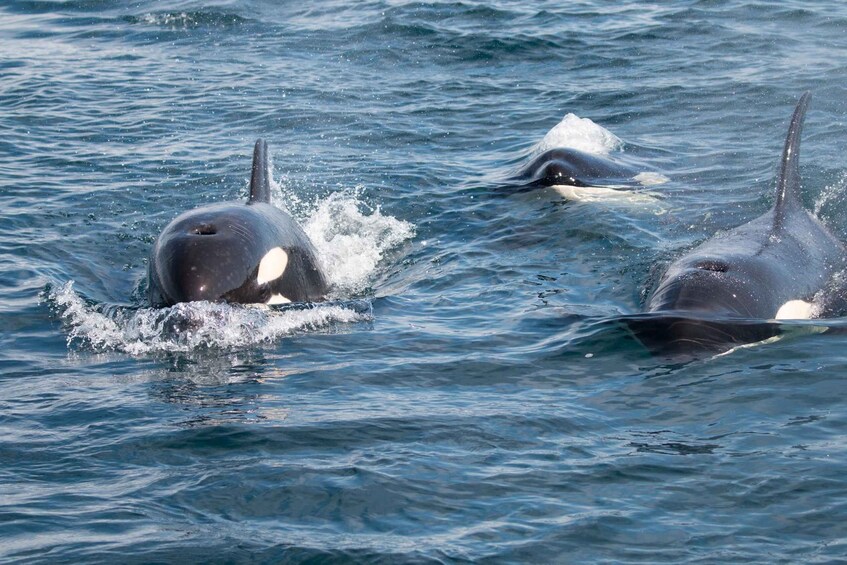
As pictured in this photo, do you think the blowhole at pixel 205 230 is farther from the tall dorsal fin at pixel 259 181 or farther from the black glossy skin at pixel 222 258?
the tall dorsal fin at pixel 259 181

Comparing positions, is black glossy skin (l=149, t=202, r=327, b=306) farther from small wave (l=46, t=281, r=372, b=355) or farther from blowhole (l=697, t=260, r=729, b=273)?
blowhole (l=697, t=260, r=729, b=273)

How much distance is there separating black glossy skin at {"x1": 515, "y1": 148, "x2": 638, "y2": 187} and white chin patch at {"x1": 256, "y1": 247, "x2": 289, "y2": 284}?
18.4 feet

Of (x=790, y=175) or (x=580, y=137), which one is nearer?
(x=790, y=175)

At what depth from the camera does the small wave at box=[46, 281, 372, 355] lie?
10164 millimetres

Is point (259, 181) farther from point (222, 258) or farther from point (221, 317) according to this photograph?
point (221, 317)

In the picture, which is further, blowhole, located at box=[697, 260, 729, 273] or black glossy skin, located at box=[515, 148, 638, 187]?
black glossy skin, located at box=[515, 148, 638, 187]

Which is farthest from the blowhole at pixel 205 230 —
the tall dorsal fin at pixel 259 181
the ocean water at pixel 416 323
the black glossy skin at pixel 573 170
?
the black glossy skin at pixel 573 170

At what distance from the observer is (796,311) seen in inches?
432

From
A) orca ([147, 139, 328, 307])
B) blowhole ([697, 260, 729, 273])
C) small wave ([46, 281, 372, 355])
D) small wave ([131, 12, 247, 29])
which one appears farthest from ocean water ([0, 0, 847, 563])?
small wave ([131, 12, 247, 29])

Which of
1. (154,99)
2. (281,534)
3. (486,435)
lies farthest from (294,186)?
(281,534)

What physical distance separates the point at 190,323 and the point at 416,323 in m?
2.26

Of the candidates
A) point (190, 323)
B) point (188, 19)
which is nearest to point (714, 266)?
point (190, 323)

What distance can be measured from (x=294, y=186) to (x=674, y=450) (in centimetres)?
961

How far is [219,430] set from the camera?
8617mm
